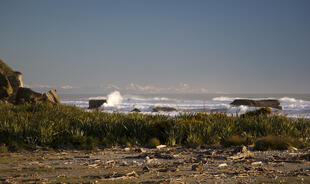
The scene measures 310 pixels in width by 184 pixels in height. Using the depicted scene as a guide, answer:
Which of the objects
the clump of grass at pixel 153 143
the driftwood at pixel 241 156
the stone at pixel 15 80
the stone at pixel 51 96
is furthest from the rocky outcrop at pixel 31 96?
the driftwood at pixel 241 156

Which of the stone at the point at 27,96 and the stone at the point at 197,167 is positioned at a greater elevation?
the stone at the point at 27,96

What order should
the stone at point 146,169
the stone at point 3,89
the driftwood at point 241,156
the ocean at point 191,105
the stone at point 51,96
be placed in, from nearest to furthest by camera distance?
the stone at point 146,169 → the driftwood at point 241,156 → the stone at point 51,96 → the stone at point 3,89 → the ocean at point 191,105

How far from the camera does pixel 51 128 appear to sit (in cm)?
1088

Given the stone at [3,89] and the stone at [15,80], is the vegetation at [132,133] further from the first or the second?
the stone at [15,80]

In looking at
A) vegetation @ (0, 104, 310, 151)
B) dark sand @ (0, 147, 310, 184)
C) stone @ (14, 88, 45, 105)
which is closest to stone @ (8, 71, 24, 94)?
stone @ (14, 88, 45, 105)

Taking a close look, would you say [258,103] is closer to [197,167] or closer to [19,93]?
[19,93]

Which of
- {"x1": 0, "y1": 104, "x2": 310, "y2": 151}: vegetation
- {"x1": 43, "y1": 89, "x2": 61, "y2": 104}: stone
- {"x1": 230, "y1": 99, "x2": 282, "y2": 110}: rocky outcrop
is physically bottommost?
{"x1": 0, "y1": 104, "x2": 310, "y2": 151}: vegetation

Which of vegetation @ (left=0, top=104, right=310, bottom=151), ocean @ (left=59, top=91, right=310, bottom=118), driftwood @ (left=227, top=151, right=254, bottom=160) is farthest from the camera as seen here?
ocean @ (left=59, top=91, right=310, bottom=118)

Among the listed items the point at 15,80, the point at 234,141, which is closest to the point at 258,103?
the point at 15,80

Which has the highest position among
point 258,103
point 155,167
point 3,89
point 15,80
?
point 15,80

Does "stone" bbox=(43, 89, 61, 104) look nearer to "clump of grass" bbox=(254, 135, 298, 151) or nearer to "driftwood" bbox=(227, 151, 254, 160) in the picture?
"clump of grass" bbox=(254, 135, 298, 151)

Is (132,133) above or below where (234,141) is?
above

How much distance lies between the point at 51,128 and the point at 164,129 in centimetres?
400

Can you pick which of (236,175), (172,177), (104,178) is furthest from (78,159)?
(236,175)
